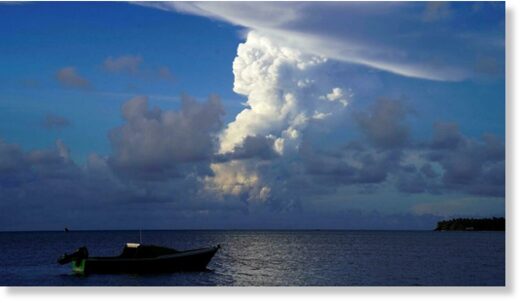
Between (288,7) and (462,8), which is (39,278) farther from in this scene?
(462,8)

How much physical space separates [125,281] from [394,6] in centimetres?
1521

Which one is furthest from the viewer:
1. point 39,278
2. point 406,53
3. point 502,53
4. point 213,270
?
point 213,270

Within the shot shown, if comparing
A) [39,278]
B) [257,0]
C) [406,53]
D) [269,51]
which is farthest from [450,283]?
[39,278]

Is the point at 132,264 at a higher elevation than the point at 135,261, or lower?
lower

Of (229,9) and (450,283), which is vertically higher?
(229,9)

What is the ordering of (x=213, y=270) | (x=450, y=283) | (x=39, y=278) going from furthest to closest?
(x=213, y=270) → (x=39, y=278) → (x=450, y=283)

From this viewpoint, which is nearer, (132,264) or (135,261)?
(132,264)

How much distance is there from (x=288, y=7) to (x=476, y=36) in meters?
5.23

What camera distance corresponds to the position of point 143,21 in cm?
1923

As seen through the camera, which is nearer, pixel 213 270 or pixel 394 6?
pixel 394 6

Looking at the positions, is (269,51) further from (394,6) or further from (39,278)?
(39,278)

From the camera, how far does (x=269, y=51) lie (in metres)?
20.5

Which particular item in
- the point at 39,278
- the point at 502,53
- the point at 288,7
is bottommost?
the point at 39,278

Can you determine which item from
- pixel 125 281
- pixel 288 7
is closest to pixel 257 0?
pixel 288 7
